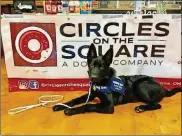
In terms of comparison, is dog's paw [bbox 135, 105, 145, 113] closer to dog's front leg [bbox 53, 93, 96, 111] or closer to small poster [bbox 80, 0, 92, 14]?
→ dog's front leg [bbox 53, 93, 96, 111]

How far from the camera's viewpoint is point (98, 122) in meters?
1.43

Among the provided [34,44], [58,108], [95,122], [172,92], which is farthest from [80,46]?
[172,92]

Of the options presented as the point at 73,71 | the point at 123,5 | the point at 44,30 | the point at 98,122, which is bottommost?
the point at 98,122

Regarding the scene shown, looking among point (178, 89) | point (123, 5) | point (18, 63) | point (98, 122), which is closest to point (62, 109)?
point (98, 122)

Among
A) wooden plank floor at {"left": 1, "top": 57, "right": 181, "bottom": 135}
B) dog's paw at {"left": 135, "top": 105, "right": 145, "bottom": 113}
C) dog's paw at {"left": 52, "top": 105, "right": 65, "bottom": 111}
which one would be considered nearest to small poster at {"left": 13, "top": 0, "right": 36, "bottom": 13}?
wooden plank floor at {"left": 1, "top": 57, "right": 181, "bottom": 135}

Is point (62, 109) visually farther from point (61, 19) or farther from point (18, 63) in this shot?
point (61, 19)

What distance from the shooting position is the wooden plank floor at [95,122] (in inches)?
53.6

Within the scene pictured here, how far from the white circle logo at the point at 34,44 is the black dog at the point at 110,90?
38cm

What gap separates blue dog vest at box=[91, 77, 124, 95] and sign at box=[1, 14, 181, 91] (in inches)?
10.0

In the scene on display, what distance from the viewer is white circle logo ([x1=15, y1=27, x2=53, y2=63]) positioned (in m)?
1.71

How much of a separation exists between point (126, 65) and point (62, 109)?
59 centimetres

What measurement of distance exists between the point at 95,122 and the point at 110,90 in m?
0.23

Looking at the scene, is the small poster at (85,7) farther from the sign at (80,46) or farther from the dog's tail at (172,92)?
the dog's tail at (172,92)

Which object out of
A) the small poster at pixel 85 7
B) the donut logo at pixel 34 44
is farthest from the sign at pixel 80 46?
the small poster at pixel 85 7
